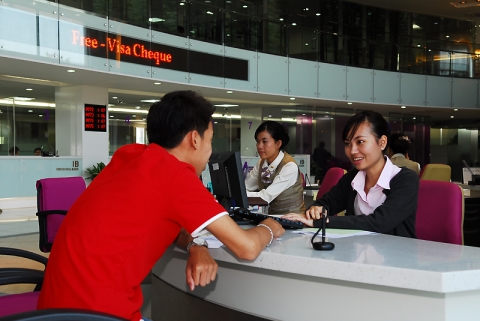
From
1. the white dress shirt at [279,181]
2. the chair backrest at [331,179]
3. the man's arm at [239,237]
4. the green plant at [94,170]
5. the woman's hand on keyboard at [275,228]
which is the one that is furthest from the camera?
the green plant at [94,170]

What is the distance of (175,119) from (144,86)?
10306mm

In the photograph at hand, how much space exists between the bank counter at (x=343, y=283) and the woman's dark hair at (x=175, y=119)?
0.46 m

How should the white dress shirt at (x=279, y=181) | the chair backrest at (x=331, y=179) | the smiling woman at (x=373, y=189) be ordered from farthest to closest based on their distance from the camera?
1. the chair backrest at (x=331, y=179)
2. the white dress shirt at (x=279, y=181)
3. the smiling woman at (x=373, y=189)

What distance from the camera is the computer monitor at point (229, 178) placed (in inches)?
112

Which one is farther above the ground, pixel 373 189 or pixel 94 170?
pixel 373 189

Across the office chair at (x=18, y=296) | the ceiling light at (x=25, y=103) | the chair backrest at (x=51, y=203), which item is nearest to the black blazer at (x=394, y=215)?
the office chair at (x=18, y=296)

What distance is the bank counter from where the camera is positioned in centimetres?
153

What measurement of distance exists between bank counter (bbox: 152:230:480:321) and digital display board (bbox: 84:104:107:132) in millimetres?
10067

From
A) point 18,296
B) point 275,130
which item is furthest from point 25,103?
point 18,296

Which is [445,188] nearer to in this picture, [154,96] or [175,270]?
[175,270]

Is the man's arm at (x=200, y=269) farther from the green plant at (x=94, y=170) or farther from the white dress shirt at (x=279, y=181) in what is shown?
the green plant at (x=94, y=170)

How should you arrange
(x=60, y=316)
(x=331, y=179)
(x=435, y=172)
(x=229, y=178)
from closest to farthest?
1. (x=60, y=316)
2. (x=229, y=178)
3. (x=331, y=179)
4. (x=435, y=172)

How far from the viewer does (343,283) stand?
169 cm

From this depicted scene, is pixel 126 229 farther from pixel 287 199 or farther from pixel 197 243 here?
pixel 287 199
